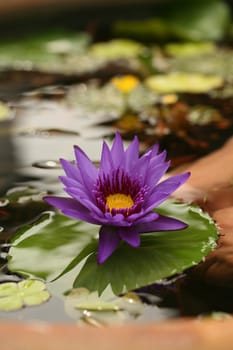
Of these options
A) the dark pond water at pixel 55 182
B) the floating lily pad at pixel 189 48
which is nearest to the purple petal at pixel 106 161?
the dark pond water at pixel 55 182

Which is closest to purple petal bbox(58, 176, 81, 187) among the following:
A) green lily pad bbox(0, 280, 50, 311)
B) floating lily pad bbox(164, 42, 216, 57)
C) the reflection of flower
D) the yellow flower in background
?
the reflection of flower

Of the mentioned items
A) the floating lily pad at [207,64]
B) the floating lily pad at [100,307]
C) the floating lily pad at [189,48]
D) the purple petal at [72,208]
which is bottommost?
the floating lily pad at [100,307]

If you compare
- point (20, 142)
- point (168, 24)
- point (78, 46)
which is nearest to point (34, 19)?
point (78, 46)

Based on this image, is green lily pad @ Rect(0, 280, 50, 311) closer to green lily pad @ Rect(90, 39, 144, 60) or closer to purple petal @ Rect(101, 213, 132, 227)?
purple petal @ Rect(101, 213, 132, 227)

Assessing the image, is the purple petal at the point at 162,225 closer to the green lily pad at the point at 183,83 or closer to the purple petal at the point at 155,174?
the purple petal at the point at 155,174

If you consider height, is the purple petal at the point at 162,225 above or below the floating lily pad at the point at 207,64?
below

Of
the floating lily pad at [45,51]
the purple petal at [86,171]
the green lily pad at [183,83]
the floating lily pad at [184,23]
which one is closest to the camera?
the purple petal at [86,171]

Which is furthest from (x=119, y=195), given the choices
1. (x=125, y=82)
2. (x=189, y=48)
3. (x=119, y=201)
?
(x=189, y=48)

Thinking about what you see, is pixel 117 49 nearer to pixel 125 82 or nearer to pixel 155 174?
pixel 125 82
